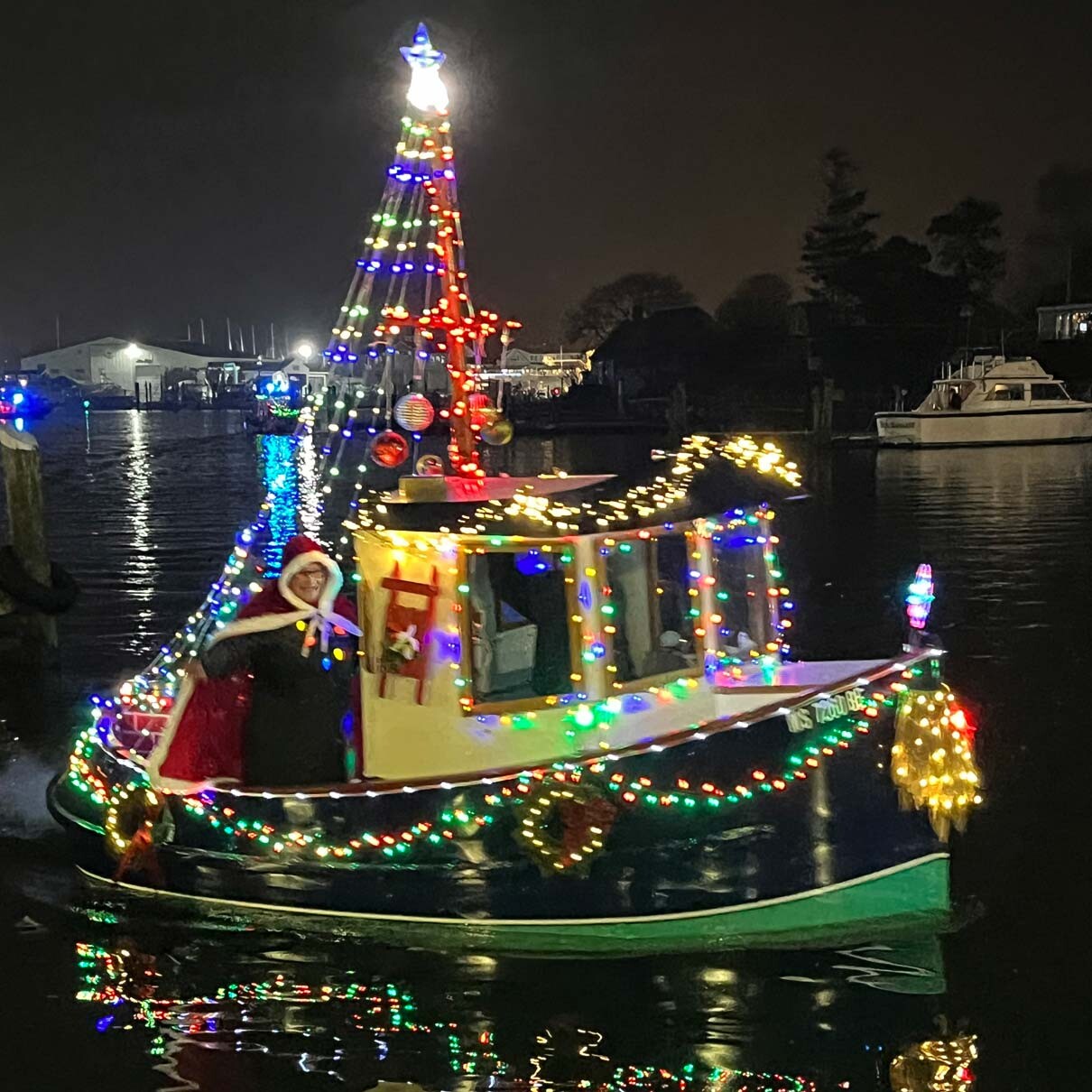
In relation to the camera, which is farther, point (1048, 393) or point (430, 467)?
point (1048, 393)

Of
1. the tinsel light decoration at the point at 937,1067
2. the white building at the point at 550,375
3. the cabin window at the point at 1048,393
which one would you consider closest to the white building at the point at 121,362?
the white building at the point at 550,375

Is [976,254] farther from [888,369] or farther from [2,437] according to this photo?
[2,437]

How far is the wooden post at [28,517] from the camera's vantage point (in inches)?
668

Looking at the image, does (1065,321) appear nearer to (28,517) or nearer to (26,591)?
(28,517)

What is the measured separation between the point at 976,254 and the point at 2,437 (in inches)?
2729

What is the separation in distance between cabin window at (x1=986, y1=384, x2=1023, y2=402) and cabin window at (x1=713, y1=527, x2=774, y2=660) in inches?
2007

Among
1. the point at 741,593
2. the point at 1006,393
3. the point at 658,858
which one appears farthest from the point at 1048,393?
the point at 658,858

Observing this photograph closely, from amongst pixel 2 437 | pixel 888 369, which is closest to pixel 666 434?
pixel 888 369

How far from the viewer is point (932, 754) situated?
23.9 ft

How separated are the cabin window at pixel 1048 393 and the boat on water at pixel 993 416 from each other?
0.60 meters

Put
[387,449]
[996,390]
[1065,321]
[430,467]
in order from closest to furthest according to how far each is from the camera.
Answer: [387,449], [430,467], [996,390], [1065,321]

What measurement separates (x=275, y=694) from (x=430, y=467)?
1755 millimetres

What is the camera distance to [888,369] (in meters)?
68.2

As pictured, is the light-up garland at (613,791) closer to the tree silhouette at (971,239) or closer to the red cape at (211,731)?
the red cape at (211,731)
